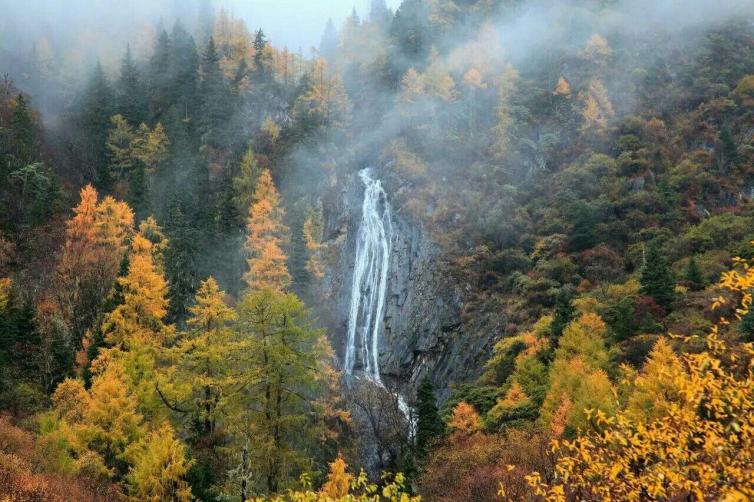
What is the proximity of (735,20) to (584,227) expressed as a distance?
1629 inches

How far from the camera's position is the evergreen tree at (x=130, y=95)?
218 feet

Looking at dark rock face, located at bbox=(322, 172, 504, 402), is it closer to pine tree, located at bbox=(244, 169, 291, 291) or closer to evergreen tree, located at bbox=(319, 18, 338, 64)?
pine tree, located at bbox=(244, 169, 291, 291)

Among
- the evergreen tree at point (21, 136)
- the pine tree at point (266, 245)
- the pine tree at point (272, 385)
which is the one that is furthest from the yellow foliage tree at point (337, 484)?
the evergreen tree at point (21, 136)

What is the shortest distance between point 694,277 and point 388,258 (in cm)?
2640

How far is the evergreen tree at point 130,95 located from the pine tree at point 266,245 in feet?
85.2

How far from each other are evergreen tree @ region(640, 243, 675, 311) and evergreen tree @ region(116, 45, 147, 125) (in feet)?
211

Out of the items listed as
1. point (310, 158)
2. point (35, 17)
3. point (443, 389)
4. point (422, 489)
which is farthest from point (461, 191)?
point (35, 17)

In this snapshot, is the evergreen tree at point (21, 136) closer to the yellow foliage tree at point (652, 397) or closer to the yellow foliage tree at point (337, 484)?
Answer: the yellow foliage tree at point (337, 484)

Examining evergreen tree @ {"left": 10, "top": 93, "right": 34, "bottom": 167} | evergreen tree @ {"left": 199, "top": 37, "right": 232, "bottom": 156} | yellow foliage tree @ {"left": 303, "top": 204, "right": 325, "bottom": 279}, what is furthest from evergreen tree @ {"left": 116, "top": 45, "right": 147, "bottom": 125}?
yellow foliage tree @ {"left": 303, "top": 204, "right": 325, "bottom": 279}

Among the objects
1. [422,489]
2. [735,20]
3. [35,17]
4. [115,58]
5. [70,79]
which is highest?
[35,17]

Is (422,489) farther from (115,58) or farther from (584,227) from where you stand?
(115,58)

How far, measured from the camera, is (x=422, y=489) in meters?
20.0

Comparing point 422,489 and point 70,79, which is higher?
point 70,79

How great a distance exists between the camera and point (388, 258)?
160 feet
